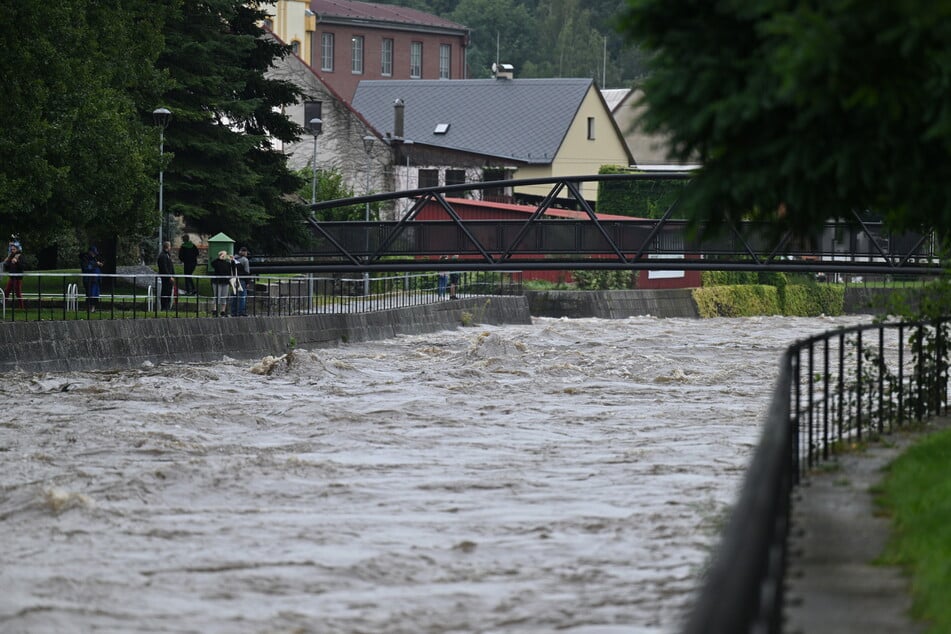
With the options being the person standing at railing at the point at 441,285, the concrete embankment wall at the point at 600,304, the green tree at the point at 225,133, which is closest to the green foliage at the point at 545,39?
the concrete embankment wall at the point at 600,304

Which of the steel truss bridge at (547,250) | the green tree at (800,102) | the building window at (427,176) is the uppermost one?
the building window at (427,176)

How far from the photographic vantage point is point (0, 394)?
2441 cm

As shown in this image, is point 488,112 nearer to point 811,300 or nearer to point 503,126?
point 503,126

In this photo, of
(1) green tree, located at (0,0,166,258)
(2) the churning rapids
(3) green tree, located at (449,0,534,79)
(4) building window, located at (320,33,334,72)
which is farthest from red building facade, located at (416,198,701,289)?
(3) green tree, located at (449,0,534,79)

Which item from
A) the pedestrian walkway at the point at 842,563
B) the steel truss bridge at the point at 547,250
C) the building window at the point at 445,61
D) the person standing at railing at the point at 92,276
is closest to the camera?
the pedestrian walkway at the point at 842,563

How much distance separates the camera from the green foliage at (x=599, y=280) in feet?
204

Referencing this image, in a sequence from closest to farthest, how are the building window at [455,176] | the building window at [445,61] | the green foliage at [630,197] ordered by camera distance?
the green foliage at [630,197]
the building window at [455,176]
the building window at [445,61]

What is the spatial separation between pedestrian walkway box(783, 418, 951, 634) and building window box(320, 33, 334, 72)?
9478 centimetres

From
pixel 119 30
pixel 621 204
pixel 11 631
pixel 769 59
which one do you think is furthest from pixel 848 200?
pixel 621 204

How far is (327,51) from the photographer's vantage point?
345 ft

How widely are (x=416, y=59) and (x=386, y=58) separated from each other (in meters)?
2.62

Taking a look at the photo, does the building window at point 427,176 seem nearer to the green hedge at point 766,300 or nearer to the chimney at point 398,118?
the chimney at point 398,118

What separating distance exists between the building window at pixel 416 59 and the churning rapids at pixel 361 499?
83.0m

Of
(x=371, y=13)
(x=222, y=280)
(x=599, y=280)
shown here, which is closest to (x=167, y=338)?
(x=222, y=280)
